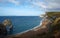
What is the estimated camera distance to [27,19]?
2.24 meters

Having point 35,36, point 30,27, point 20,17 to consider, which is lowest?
point 35,36

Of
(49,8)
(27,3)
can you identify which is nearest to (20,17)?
(27,3)

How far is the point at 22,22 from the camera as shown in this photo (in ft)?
7.32

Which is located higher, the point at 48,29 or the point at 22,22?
the point at 22,22

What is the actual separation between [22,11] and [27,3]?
0.15 meters

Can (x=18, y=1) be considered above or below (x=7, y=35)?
above

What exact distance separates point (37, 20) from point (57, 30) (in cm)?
36

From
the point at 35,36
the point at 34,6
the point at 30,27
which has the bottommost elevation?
the point at 35,36

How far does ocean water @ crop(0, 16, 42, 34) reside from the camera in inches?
86.9

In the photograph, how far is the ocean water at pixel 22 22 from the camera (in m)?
2.21

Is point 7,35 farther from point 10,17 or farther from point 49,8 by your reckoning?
point 49,8

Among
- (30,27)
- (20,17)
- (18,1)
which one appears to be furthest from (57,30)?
(18,1)

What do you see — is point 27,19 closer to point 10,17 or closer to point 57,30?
point 10,17

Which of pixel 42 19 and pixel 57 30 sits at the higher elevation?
pixel 42 19
